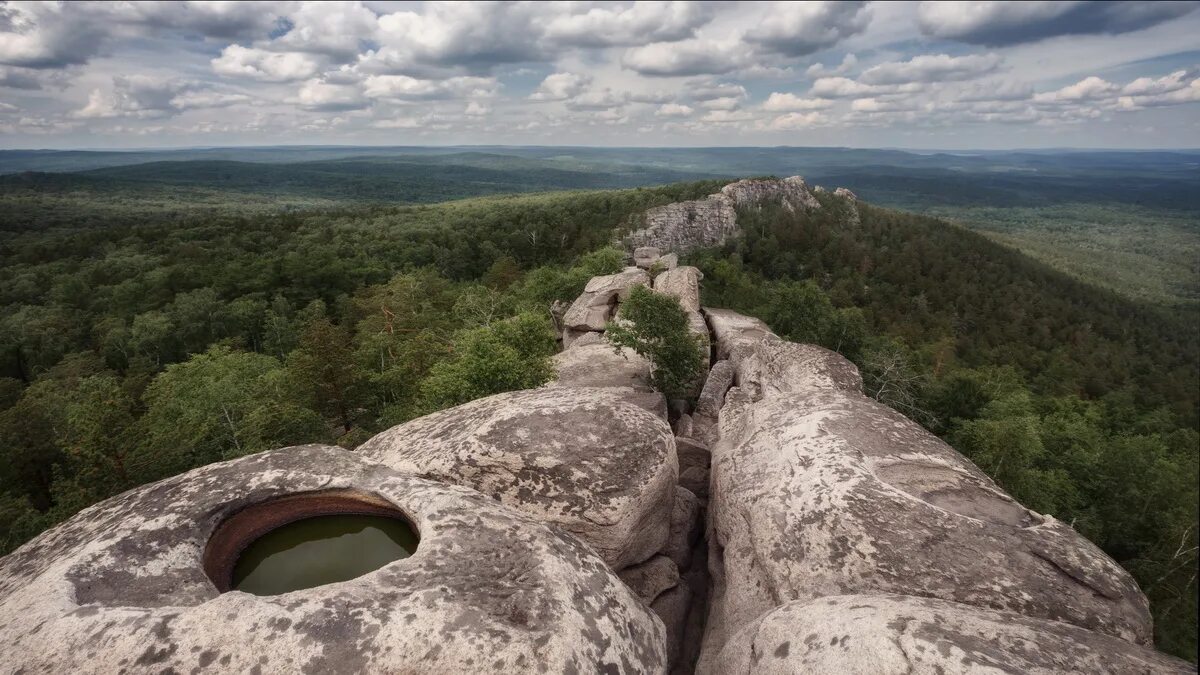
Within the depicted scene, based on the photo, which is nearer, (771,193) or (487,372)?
(487,372)

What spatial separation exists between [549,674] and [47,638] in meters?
5.73

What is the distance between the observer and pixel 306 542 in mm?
8922

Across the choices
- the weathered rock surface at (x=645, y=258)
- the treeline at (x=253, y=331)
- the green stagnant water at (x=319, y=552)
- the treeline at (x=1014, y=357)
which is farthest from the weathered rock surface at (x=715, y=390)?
the weathered rock surface at (x=645, y=258)

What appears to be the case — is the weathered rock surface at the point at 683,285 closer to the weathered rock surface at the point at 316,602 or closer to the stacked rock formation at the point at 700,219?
the weathered rock surface at the point at 316,602

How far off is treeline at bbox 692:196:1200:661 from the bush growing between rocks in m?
11.2

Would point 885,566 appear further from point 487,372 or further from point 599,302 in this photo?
point 599,302

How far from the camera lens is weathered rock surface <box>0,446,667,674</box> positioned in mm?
6145

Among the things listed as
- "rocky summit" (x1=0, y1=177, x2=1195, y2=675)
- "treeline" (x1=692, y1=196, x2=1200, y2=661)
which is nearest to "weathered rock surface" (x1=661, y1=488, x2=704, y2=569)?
"rocky summit" (x1=0, y1=177, x2=1195, y2=675)

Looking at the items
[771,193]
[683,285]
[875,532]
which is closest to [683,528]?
[875,532]

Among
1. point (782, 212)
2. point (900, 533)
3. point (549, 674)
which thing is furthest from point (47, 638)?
point (782, 212)

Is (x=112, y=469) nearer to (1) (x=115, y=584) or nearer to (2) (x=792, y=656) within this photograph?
(1) (x=115, y=584)

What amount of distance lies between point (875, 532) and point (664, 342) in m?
13.7

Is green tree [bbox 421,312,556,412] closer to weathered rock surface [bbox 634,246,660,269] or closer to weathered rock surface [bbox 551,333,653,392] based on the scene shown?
weathered rock surface [bbox 551,333,653,392]

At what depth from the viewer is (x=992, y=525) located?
9.52 metres
